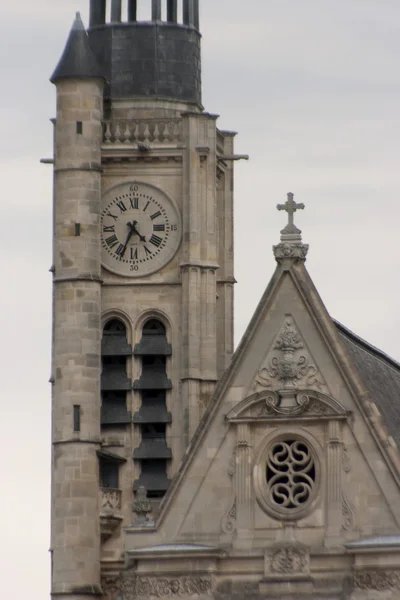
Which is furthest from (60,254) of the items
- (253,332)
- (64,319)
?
(253,332)

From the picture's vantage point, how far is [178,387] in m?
102

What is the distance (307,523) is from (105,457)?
753 inches

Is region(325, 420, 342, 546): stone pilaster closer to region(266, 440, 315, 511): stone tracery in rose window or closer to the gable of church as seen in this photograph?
the gable of church

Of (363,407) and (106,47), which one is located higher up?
(106,47)

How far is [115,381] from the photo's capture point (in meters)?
102

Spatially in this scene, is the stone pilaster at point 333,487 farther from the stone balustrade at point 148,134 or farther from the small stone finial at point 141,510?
the stone balustrade at point 148,134

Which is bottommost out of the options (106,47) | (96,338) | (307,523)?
(307,523)

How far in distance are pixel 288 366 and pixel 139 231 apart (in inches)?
798

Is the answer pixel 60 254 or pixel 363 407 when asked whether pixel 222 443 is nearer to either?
pixel 363 407

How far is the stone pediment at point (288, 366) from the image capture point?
83.2 m

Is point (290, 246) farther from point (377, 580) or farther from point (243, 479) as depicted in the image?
point (377, 580)

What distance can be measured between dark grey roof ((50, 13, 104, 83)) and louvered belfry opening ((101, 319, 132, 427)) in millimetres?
7396

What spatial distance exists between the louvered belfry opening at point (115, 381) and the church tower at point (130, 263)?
0.04m

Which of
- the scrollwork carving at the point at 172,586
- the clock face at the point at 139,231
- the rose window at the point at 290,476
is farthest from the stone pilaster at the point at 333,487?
the clock face at the point at 139,231
